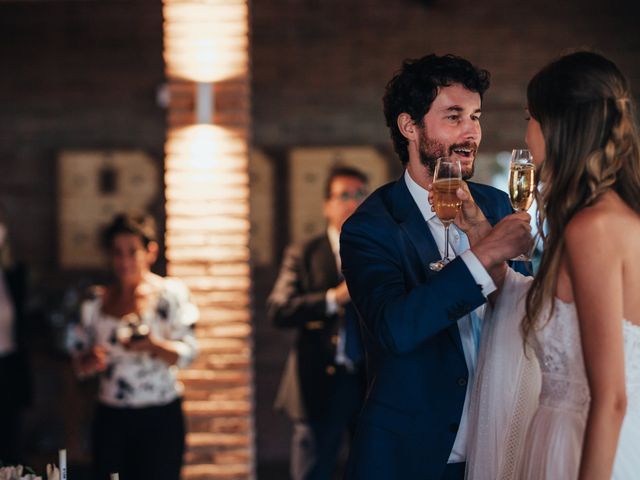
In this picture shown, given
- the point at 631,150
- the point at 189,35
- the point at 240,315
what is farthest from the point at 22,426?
the point at 631,150

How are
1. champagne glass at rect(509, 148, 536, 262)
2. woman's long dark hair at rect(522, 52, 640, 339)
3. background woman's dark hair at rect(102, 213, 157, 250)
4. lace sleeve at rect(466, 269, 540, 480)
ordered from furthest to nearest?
background woman's dark hair at rect(102, 213, 157, 250), champagne glass at rect(509, 148, 536, 262), lace sleeve at rect(466, 269, 540, 480), woman's long dark hair at rect(522, 52, 640, 339)

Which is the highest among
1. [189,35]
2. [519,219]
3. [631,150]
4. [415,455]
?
[189,35]

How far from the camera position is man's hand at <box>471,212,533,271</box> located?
2158 mm

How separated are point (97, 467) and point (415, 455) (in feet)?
7.66

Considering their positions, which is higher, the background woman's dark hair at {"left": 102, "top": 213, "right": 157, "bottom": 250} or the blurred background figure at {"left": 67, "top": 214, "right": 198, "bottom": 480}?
the background woman's dark hair at {"left": 102, "top": 213, "right": 157, "bottom": 250}

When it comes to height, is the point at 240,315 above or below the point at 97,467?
above

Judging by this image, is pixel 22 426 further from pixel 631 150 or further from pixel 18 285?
pixel 631 150

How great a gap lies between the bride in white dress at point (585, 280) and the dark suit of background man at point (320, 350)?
8.91 ft

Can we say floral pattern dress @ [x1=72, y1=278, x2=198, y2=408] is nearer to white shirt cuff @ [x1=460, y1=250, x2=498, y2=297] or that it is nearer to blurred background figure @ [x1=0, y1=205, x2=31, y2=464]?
blurred background figure @ [x1=0, y1=205, x2=31, y2=464]

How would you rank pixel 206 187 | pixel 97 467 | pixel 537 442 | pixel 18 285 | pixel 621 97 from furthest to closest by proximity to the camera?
pixel 18 285 → pixel 206 187 → pixel 97 467 → pixel 537 442 → pixel 621 97

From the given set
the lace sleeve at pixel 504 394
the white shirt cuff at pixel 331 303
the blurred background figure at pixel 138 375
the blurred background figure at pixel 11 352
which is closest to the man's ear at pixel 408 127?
the lace sleeve at pixel 504 394

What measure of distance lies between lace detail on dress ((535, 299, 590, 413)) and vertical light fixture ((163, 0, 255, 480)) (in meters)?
2.87

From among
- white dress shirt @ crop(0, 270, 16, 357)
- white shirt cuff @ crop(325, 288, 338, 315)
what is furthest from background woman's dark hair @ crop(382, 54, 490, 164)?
white dress shirt @ crop(0, 270, 16, 357)

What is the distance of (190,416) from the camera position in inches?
191
